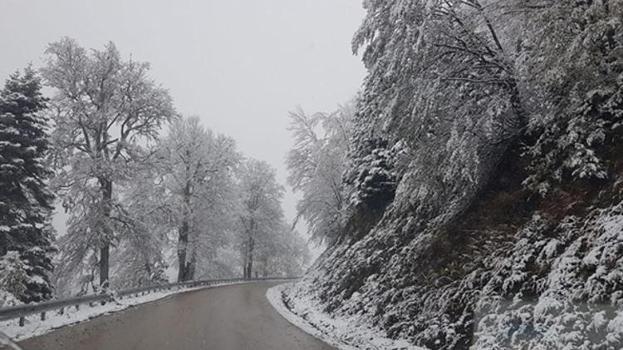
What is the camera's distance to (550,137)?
34.0 feet

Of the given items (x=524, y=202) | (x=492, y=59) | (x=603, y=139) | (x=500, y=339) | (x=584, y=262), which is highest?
(x=492, y=59)

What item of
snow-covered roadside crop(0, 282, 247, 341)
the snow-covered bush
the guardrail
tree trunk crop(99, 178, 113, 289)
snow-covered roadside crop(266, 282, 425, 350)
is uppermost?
tree trunk crop(99, 178, 113, 289)

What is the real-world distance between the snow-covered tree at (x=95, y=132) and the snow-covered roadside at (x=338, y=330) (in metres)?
8.46

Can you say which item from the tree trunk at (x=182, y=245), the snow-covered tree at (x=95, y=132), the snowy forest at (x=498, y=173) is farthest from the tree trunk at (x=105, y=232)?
the snowy forest at (x=498, y=173)

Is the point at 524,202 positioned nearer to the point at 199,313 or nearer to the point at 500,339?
the point at 500,339

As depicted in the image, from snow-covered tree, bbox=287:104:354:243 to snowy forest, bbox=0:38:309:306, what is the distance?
189 inches

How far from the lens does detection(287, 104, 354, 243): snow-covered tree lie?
32.1m

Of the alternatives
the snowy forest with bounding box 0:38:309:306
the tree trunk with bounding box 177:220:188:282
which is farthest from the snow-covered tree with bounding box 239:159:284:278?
the tree trunk with bounding box 177:220:188:282

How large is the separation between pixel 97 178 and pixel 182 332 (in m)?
12.1

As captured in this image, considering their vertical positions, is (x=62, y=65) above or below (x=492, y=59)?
above

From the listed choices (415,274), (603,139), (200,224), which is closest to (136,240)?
(200,224)

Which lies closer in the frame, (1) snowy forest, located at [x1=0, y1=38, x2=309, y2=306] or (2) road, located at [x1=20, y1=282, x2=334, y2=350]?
(2) road, located at [x1=20, y1=282, x2=334, y2=350]

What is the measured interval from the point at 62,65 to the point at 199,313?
12.9m

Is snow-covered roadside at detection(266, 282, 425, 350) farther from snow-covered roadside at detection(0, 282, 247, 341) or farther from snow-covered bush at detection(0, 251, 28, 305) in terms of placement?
snow-covered bush at detection(0, 251, 28, 305)
